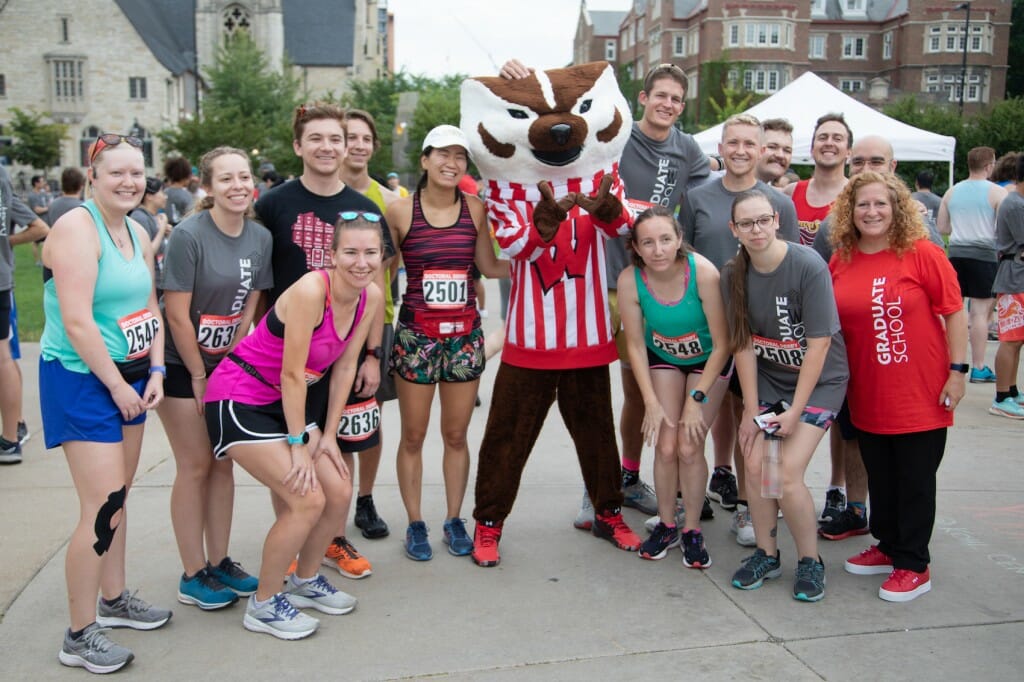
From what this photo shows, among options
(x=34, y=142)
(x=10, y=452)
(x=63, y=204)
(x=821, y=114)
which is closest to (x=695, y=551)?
(x=10, y=452)

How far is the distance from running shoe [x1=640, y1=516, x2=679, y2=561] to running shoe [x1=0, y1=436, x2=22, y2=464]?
3946 millimetres

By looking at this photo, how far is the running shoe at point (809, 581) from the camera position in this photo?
12.5 feet

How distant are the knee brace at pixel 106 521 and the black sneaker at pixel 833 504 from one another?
11.0ft

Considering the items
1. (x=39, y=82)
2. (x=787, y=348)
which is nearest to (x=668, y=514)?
(x=787, y=348)

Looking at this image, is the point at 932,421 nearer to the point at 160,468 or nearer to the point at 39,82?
the point at 160,468

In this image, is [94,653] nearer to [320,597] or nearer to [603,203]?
[320,597]

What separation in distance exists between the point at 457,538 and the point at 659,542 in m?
0.97

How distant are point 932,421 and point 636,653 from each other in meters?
1.62

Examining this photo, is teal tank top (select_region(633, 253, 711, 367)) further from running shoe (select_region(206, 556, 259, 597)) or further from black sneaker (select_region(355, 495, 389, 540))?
running shoe (select_region(206, 556, 259, 597))

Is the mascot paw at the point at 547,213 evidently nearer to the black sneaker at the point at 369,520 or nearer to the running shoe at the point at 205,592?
the black sneaker at the point at 369,520

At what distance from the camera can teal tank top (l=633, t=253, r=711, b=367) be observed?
4078 mm

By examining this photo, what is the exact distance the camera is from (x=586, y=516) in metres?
4.70

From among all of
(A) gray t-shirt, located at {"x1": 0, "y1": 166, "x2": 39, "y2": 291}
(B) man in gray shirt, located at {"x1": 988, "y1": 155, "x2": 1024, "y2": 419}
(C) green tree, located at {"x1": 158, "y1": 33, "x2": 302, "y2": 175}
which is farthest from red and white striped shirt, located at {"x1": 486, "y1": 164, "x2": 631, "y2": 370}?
(C) green tree, located at {"x1": 158, "y1": 33, "x2": 302, "y2": 175}

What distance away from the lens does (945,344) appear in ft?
12.7
